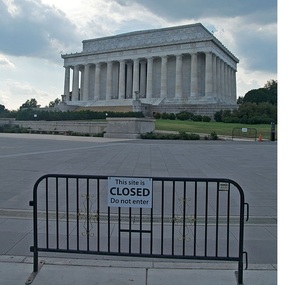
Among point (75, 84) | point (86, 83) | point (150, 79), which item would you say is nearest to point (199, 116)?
point (150, 79)

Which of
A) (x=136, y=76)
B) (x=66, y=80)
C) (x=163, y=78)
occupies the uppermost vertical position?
(x=66, y=80)

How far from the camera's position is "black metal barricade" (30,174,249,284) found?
3973mm

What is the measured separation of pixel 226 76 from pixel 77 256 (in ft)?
266

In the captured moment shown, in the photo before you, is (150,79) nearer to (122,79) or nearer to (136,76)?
(136,76)

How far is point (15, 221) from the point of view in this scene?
5664mm

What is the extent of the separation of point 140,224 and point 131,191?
0.45m

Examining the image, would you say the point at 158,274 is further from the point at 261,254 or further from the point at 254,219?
the point at 254,219

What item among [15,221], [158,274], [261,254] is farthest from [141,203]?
[15,221]

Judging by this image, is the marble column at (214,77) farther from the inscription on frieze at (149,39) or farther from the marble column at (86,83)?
the marble column at (86,83)

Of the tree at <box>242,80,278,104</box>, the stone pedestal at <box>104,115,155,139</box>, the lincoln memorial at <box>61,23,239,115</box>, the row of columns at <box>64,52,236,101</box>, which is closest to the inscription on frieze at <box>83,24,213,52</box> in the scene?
the lincoln memorial at <box>61,23,239,115</box>

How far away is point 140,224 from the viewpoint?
4.08 meters

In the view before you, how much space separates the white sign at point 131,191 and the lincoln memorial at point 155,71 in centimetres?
5554

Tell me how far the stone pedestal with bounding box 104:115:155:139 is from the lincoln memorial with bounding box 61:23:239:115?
94.2 feet

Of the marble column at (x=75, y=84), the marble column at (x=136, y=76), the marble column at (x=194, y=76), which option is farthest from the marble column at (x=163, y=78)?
the marble column at (x=75, y=84)
